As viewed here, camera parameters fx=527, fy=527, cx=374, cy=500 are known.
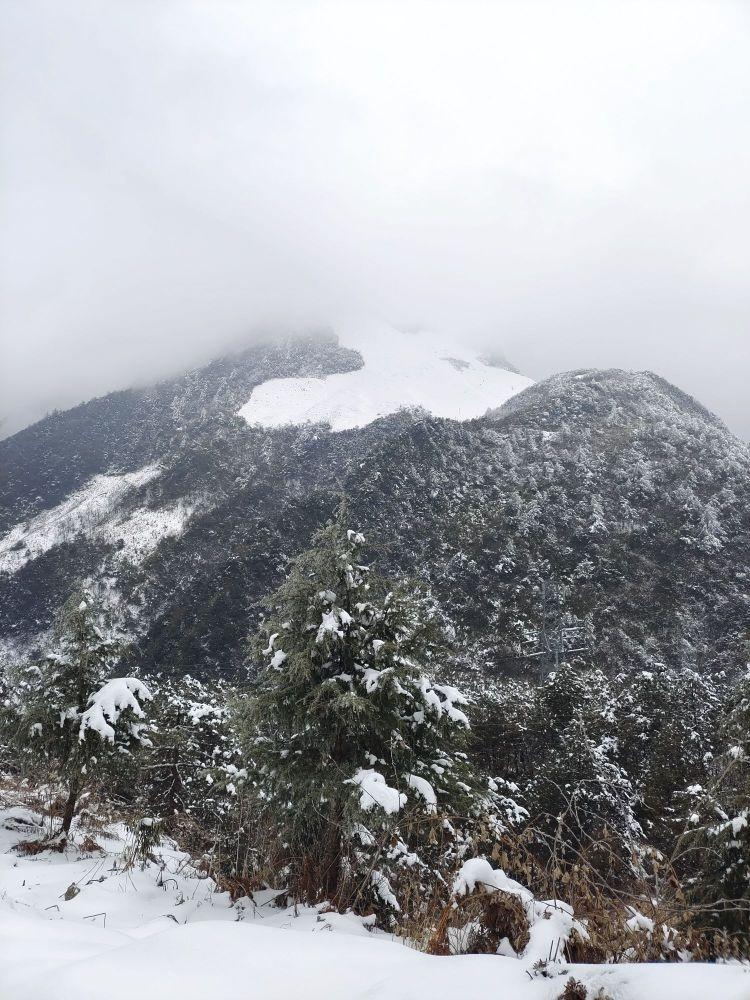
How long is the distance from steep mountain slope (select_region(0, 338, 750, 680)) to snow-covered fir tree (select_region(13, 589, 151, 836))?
36012 millimetres

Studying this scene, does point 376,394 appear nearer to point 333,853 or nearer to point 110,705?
point 110,705

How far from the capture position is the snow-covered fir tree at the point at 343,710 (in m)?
7.99

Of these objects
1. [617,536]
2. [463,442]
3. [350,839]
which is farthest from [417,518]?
[350,839]

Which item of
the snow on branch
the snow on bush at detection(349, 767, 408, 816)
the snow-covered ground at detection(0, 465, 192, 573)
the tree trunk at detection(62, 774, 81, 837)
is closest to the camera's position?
the snow on bush at detection(349, 767, 408, 816)

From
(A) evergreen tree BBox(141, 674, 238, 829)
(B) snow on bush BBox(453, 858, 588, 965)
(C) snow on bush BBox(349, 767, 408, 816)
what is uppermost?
(B) snow on bush BBox(453, 858, 588, 965)

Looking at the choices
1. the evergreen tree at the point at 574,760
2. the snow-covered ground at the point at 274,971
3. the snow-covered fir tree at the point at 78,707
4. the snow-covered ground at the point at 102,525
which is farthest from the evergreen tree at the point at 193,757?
the snow-covered ground at the point at 102,525

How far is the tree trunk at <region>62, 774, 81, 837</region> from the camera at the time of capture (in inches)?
431

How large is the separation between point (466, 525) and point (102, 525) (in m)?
78.0

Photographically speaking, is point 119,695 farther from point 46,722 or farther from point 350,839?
point 350,839

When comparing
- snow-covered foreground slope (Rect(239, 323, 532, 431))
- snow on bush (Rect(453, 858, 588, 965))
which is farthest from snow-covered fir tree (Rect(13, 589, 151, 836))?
snow-covered foreground slope (Rect(239, 323, 532, 431))

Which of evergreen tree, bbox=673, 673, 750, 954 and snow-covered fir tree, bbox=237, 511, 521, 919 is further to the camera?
evergreen tree, bbox=673, 673, 750, 954

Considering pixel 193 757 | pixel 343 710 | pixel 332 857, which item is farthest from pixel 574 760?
pixel 332 857

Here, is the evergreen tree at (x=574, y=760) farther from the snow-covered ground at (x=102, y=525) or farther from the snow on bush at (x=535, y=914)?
the snow-covered ground at (x=102, y=525)

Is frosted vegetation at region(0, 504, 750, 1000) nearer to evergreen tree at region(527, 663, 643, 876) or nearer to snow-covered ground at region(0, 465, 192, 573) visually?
evergreen tree at region(527, 663, 643, 876)
